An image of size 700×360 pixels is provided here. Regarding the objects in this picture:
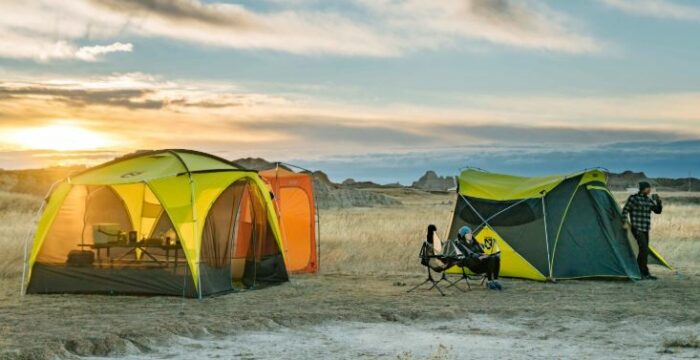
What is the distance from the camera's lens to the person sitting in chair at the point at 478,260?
14920 mm

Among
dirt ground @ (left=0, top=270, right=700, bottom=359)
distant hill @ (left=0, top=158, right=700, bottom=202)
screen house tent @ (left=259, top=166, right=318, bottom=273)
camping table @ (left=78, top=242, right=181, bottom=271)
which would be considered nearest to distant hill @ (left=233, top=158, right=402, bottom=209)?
distant hill @ (left=0, top=158, right=700, bottom=202)

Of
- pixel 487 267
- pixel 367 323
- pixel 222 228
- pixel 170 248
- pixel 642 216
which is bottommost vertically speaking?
pixel 367 323

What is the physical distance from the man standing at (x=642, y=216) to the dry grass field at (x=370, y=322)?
56cm

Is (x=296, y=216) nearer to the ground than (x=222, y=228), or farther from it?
farther from it

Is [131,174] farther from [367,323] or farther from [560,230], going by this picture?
[560,230]

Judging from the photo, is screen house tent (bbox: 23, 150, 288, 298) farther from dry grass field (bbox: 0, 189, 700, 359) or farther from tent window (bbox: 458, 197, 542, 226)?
tent window (bbox: 458, 197, 542, 226)

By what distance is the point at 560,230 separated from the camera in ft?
54.9

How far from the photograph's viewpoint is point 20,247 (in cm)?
2059

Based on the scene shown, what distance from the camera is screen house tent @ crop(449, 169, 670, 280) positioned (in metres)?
16.7

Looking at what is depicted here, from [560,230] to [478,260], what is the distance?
2528 millimetres

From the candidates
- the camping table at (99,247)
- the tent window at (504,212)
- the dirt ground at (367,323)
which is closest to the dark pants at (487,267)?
the dirt ground at (367,323)

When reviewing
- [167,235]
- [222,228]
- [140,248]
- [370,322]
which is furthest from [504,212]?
[140,248]

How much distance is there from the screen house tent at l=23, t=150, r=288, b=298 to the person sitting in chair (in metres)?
3.48

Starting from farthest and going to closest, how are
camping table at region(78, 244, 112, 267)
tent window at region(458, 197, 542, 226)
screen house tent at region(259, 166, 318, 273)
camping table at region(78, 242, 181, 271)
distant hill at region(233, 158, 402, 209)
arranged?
1. distant hill at region(233, 158, 402, 209)
2. screen house tent at region(259, 166, 318, 273)
3. tent window at region(458, 197, 542, 226)
4. camping table at region(78, 244, 112, 267)
5. camping table at region(78, 242, 181, 271)
